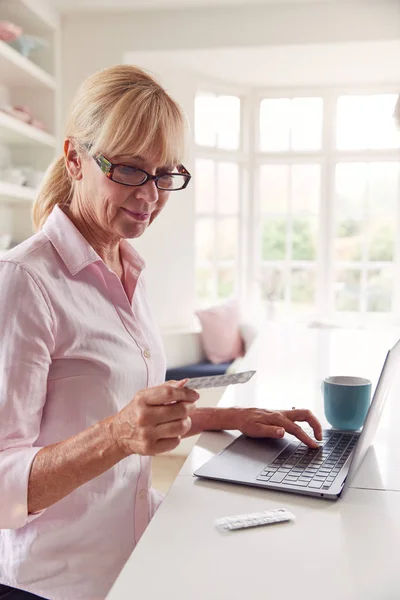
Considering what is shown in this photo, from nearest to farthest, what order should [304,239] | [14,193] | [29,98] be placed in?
1. [14,193]
2. [29,98]
3. [304,239]

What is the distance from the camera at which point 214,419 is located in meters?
1.33

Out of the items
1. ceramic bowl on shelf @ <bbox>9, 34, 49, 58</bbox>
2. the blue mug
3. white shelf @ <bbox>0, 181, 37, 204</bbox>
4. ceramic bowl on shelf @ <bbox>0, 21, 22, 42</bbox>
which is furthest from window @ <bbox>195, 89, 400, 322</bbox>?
the blue mug

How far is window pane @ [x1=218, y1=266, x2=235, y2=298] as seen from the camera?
5.42m

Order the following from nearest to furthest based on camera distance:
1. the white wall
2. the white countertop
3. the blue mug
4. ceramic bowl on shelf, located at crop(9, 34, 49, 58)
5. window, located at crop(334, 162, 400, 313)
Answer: the white countertop, the blue mug, ceramic bowl on shelf, located at crop(9, 34, 49, 58), the white wall, window, located at crop(334, 162, 400, 313)

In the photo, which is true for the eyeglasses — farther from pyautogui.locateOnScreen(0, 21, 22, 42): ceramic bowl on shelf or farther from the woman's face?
pyautogui.locateOnScreen(0, 21, 22, 42): ceramic bowl on shelf

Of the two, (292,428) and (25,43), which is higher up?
(25,43)

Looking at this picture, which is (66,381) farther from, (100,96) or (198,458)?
(100,96)

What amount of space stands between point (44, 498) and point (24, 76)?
3764 millimetres

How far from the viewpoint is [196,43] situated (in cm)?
429

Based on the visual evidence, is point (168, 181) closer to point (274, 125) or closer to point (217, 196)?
point (217, 196)

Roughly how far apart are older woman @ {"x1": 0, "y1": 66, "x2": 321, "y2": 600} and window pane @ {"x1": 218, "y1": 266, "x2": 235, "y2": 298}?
415 cm

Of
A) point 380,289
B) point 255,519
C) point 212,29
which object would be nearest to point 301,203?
point 380,289

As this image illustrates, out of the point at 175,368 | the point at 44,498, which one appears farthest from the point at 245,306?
the point at 44,498

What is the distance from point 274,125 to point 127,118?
14.9ft
